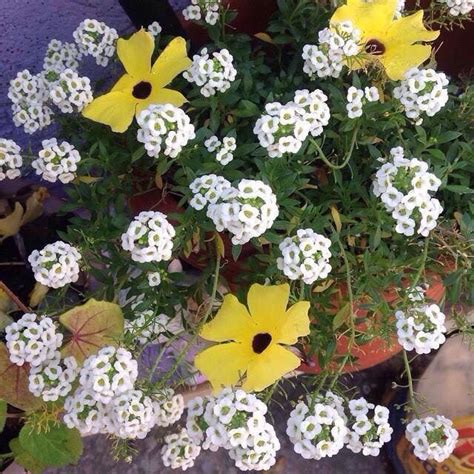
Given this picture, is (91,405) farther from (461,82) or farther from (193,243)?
(461,82)

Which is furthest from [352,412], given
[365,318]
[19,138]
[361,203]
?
[19,138]

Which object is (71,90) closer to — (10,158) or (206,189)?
(10,158)

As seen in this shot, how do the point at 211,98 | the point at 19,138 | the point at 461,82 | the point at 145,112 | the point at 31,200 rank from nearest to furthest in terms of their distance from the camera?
the point at 145,112, the point at 211,98, the point at 31,200, the point at 461,82, the point at 19,138

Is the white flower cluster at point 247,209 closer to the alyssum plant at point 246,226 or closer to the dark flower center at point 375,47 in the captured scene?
the alyssum plant at point 246,226

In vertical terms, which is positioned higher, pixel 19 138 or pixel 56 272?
pixel 56 272

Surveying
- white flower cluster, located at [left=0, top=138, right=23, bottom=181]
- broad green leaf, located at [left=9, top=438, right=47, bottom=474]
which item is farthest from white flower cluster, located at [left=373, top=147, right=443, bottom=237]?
broad green leaf, located at [left=9, top=438, right=47, bottom=474]

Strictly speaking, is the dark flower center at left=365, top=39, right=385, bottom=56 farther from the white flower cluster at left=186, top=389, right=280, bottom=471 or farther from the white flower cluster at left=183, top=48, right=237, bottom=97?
the white flower cluster at left=186, top=389, right=280, bottom=471
